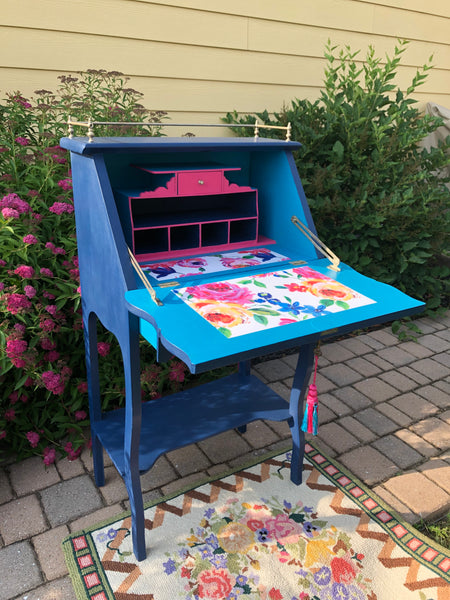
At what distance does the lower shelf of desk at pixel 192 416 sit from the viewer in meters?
2.21

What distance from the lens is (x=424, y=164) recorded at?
4312 mm

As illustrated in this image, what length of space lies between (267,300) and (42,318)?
1214 mm

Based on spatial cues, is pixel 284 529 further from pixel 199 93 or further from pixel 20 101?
pixel 199 93

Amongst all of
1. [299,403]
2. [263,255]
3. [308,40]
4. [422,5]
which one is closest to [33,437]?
[299,403]

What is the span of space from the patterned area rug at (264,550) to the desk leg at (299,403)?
0.42ft

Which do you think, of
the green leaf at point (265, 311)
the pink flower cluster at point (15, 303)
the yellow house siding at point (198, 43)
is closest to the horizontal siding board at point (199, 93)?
the yellow house siding at point (198, 43)

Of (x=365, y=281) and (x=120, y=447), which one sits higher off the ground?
(x=365, y=281)

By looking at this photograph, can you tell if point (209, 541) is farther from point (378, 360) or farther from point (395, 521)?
point (378, 360)

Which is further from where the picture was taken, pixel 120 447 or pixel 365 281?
pixel 120 447

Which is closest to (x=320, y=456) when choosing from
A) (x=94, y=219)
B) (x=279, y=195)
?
(x=279, y=195)

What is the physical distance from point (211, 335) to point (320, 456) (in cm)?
159

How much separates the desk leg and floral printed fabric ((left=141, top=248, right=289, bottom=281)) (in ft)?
1.58

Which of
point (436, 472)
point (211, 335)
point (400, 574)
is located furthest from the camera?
point (436, 472)

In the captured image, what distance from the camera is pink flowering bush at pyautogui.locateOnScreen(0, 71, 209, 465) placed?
2.36 m
